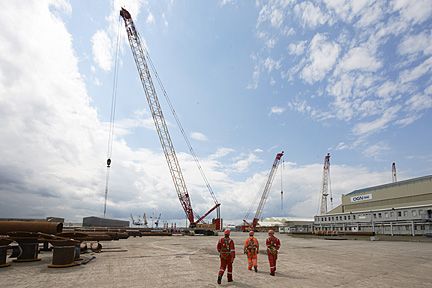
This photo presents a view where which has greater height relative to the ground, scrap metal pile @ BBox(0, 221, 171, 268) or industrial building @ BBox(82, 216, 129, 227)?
scrap metal pile @ BBox(0, 221, 171, 268)

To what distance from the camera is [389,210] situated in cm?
6412

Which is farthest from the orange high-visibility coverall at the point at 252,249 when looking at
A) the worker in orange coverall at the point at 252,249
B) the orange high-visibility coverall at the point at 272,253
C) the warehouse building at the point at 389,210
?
the warehouse building at the point at 389,210

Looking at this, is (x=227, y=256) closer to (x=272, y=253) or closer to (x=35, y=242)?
(x=272, y=253)

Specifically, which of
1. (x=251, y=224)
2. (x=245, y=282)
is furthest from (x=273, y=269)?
(x=251, y=224)

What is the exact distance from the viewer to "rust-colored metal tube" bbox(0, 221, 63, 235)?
1413cm

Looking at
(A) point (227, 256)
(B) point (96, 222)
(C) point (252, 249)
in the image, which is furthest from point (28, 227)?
(B) point (96, 222)

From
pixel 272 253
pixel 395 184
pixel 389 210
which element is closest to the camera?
pixel 272 253

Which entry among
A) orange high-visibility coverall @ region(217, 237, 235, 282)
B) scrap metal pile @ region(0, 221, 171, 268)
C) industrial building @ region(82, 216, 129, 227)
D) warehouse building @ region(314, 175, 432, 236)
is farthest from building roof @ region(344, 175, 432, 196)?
industrial building @ region(82, 216, 129, 227)

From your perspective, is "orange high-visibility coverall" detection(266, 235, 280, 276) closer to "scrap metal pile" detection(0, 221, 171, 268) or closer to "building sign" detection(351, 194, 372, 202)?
"scrap metal pile" detection(0, 221, 171, 268)

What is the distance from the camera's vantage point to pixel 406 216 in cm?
5900

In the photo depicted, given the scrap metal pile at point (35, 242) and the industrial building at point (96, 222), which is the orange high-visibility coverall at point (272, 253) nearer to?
the scrap metal pile at point (35, 242)

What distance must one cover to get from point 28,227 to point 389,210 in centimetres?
6974

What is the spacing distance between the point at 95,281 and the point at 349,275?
9.89m

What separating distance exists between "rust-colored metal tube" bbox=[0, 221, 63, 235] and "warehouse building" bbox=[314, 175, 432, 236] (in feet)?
187
